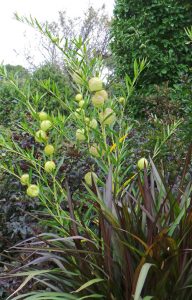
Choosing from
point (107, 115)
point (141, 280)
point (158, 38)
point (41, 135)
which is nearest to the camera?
point (141, 280)

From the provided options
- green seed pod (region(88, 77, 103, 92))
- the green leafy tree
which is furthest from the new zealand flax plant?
the green leafy tree

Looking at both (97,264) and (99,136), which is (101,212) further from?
(99,136)

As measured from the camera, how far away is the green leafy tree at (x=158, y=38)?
7.02m

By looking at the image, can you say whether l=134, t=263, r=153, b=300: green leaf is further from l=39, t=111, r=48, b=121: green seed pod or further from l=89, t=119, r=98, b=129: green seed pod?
l=39, t=111, r=48, b=121: green seed pod

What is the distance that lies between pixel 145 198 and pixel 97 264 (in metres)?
0.36

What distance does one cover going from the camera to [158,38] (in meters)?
7.17

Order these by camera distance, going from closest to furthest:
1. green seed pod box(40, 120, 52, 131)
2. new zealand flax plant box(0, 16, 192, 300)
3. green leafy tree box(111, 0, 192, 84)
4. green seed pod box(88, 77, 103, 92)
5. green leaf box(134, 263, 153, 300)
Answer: green leaf box(134, 263, 153, 300) → new zealand flax plant box(0, 16, 192, 300) → green seed pod box(88, 77, 103, 92) → green seed pod box(40, 120, 52, 131) → green leafy tree box(111, 0, 192, 84)

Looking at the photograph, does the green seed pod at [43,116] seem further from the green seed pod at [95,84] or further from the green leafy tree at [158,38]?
the green leafy tree at [158,38]

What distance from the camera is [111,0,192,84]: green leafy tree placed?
23.0ft

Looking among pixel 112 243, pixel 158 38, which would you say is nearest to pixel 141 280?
pixel 112 243

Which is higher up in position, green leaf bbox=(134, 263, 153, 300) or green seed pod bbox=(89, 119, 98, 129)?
green seed pod bbox=(89, 119, 98, 129)

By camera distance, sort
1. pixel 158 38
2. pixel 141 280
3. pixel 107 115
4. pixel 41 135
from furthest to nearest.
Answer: pixel 158 38 → pixel 41 135 → pixel 107 115 → pixel 141 280

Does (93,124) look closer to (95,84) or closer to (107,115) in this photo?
(107,115)

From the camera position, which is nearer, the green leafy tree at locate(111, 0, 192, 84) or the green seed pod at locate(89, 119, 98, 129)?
the green seed pod at locate(89, 119, 98, 129)
